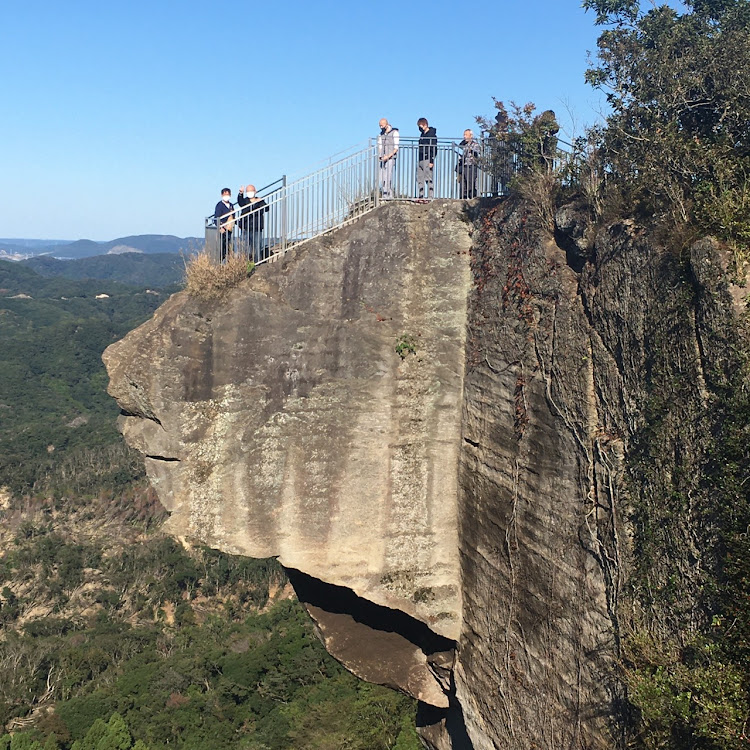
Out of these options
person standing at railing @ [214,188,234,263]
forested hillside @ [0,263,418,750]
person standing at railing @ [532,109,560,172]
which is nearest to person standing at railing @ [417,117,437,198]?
person standing at railing @ [532,109,560,172]

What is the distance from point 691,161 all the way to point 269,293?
6077 millimetres

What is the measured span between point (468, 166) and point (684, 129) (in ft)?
10.9

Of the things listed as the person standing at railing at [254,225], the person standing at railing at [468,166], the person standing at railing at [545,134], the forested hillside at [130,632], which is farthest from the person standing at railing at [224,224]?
the forested hillside at [130,632]

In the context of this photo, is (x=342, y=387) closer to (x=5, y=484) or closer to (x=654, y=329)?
(x=654, y=329)

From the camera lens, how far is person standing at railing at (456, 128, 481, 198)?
11570 mm

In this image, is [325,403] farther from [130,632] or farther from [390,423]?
[130,632]

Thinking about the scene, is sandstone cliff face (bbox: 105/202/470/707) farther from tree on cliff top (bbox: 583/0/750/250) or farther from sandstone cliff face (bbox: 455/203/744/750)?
tree on cliff top (bbox: 583/0/750/250)

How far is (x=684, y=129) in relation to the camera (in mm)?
9359

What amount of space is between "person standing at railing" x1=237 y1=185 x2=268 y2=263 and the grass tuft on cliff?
50cm

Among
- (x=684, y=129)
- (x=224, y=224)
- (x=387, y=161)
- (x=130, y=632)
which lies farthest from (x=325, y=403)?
(x=130, y=632)

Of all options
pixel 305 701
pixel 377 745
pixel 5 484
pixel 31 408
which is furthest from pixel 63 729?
pixel 31 408

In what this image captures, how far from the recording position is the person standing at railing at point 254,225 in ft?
38.8

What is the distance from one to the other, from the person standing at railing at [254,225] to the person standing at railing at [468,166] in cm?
314

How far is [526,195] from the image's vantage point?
33.0 ft
